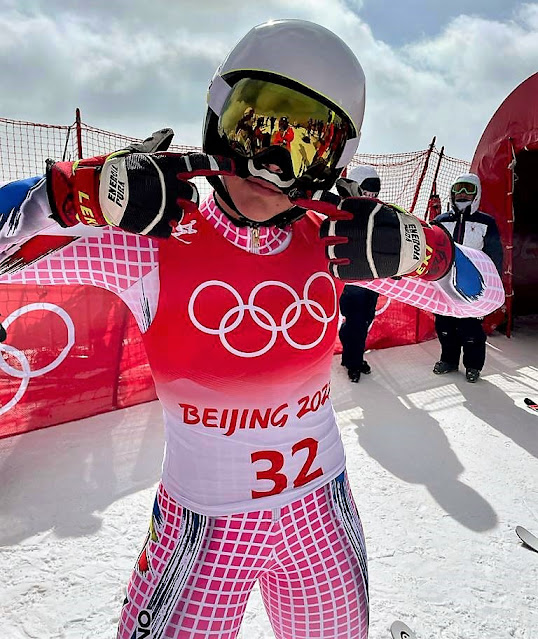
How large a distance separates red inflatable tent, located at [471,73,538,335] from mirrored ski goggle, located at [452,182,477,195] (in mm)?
1704

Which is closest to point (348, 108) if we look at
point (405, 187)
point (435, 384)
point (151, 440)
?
point (151, 440)

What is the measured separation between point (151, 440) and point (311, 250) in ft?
9.45

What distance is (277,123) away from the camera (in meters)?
1.11

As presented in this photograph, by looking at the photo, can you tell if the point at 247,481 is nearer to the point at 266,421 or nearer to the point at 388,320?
the point at 266,421

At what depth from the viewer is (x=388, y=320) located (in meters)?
6.11

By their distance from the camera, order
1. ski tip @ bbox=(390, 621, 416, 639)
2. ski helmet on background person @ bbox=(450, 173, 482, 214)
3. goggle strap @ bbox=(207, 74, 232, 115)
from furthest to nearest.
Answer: ski helmet on background person @ bbox=(450, 173, 482, 214) → ski tip @ bbox=(390, 621, 416, 639) → goggle strap @ bbox=(207, 74, 232, 115)

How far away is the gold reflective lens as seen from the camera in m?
1.11

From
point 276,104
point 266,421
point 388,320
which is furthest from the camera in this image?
point 388,320

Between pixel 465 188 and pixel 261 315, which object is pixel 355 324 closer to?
pixel 465 188

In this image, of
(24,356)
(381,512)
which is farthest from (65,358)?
(381,512)

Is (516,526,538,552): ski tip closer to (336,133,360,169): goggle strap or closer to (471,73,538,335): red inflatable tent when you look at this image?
(336,133,360,169): goggle strap

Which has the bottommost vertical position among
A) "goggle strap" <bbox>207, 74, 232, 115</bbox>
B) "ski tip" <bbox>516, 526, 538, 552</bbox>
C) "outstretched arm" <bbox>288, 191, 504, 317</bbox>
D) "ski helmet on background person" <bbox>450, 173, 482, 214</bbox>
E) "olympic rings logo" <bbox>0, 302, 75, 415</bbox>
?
"ski tip" <bbox>516, 526, 538, 552</bbox>

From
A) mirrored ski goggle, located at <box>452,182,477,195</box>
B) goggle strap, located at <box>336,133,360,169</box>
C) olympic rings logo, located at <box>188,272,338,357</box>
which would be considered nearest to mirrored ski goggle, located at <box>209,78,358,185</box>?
goggle strap, located at <box>336,133,360,169</box>

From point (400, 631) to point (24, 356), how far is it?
3.09 m
